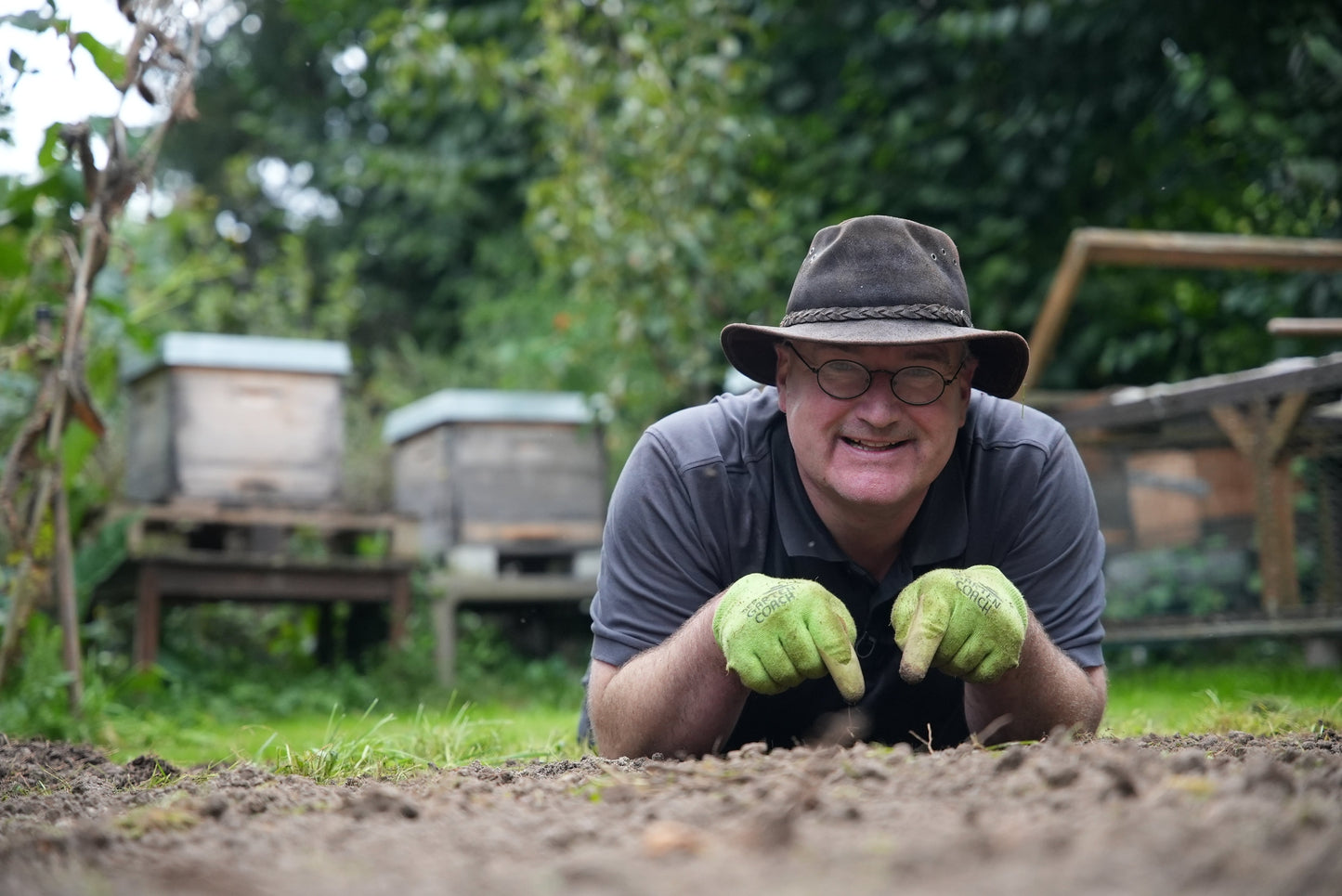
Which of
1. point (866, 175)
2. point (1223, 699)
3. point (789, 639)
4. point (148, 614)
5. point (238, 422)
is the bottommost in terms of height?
A: point (1223, 699)

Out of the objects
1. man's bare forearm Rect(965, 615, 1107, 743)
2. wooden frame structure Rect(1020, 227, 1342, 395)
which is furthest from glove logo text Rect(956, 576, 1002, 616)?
wooden frame structure Rect(1020, 227, 1342, 395)

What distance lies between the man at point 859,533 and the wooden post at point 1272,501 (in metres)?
2.87

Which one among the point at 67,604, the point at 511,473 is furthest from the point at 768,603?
the point at 511,473

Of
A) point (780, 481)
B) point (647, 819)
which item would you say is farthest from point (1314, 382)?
point (647, 819)

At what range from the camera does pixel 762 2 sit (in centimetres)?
815

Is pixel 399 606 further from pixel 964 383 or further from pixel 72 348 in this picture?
pixel 964 383

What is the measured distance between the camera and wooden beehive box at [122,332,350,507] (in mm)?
6312

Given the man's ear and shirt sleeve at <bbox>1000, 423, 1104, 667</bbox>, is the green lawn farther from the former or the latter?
the man's ear

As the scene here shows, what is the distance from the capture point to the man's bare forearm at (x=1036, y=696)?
2561mm

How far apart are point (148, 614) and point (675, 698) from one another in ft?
13.0

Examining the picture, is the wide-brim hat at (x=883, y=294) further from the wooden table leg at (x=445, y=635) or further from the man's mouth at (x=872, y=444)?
the wooden table leg at (x=445, y=635)

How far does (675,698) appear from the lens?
260 centimetres

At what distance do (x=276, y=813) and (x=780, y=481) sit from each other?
4.31 ft

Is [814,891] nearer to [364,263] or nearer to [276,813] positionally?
[276,813]
